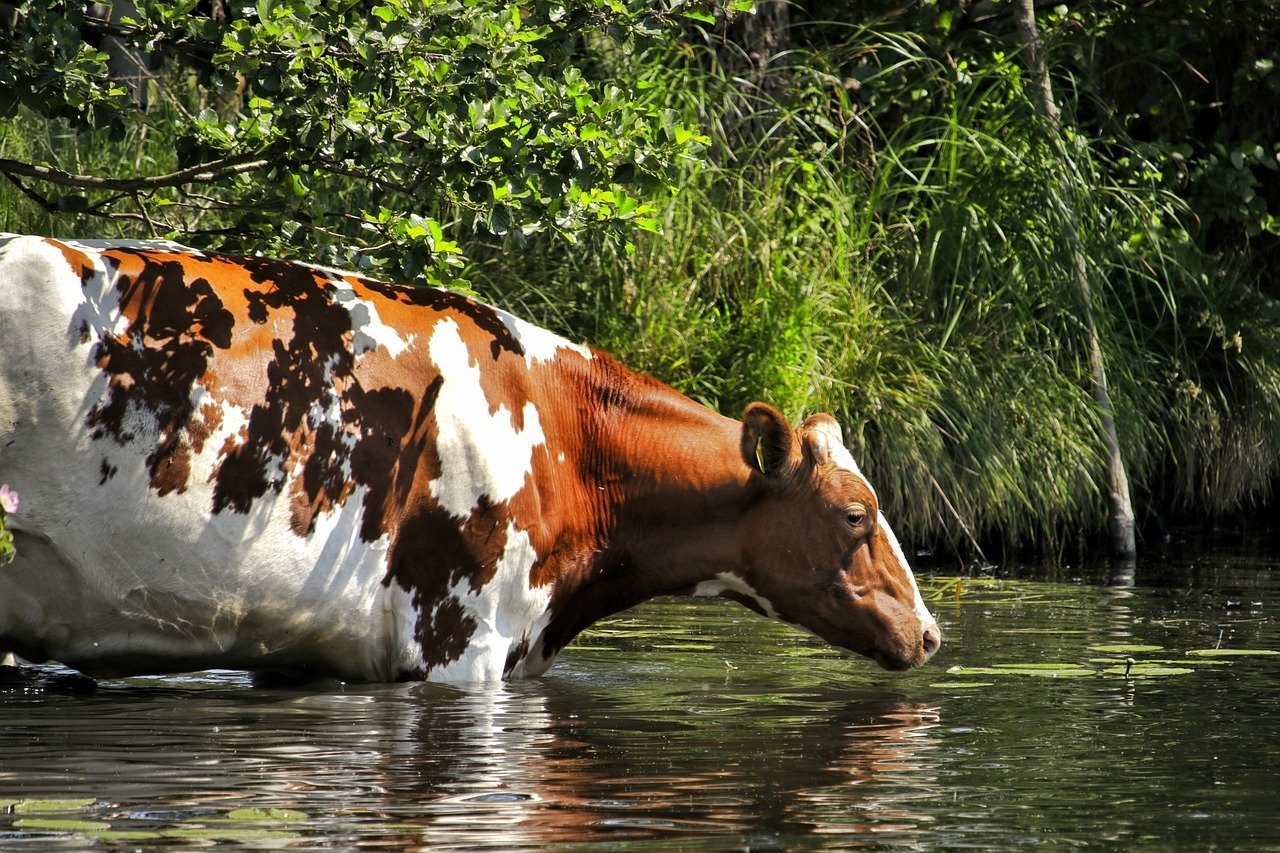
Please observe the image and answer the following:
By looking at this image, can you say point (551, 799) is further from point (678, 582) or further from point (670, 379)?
point (670, 379)

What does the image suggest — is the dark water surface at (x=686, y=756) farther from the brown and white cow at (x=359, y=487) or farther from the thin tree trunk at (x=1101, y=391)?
the thin tree trunk at (x=1101, y=391)

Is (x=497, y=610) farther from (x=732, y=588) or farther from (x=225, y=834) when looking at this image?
(x=225, y=834)

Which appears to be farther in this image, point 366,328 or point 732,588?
point 732,588

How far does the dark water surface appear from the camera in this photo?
3.83 meters

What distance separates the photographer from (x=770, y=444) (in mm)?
6242

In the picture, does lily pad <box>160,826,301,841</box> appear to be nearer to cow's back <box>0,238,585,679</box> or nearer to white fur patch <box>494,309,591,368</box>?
cow's back <box>0,238,585,679</box>

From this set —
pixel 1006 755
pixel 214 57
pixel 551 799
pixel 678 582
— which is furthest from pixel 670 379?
pixel 551 799

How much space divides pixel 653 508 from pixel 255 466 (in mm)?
1428

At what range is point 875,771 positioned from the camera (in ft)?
15.0

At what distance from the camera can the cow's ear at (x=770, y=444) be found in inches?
243

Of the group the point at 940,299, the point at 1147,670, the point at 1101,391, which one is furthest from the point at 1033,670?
the point at 940,299

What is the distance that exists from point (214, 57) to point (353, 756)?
2570 mm

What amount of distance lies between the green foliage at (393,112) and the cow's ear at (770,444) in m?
0.94

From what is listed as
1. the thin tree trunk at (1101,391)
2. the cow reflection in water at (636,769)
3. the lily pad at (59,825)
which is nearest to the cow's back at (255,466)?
the cow reflection in water at (636,769)
